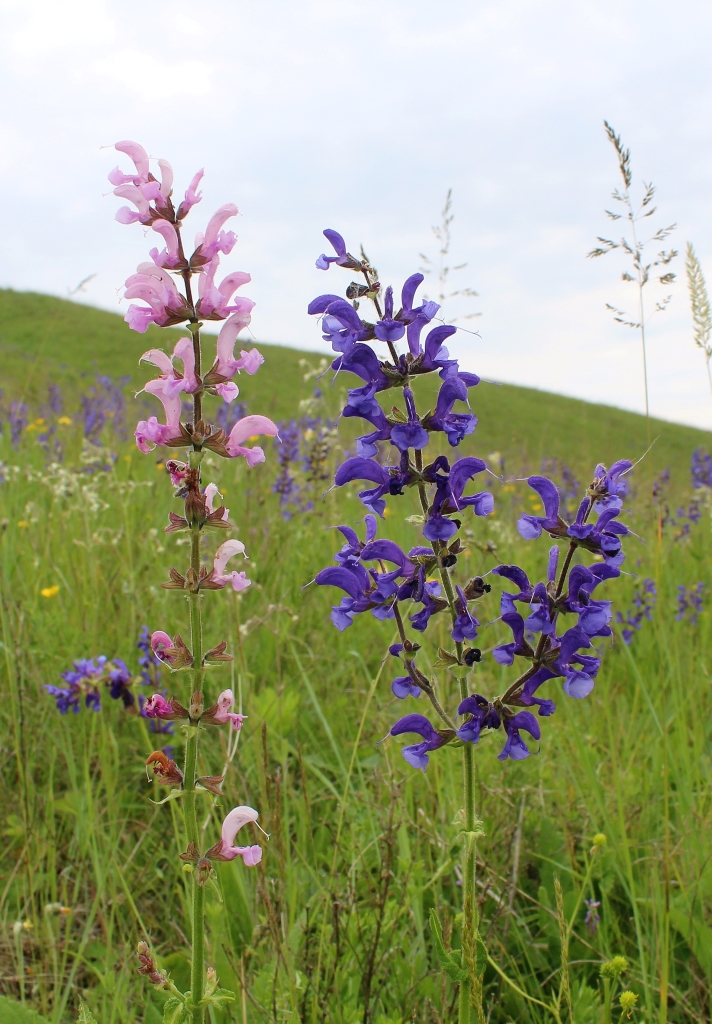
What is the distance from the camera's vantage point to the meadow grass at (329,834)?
1918mm

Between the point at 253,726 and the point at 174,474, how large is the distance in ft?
5.54

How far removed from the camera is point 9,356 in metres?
24.0

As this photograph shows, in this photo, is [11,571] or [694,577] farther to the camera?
[694,577]

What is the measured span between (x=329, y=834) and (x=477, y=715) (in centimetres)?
147

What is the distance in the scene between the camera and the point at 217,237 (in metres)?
1.43

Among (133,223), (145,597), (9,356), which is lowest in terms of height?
(145,597)

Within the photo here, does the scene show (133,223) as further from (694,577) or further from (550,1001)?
(694,577)

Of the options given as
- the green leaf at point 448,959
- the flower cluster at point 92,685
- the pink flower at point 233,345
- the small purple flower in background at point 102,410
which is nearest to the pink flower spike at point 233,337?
the pink flower at point 233,345

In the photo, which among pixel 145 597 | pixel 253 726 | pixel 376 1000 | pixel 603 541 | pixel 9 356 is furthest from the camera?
pixel 9 356

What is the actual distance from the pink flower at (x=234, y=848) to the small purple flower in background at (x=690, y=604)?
13.3ft

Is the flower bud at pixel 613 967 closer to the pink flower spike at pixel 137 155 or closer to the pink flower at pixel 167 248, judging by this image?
the pink flower at pixel 167 248

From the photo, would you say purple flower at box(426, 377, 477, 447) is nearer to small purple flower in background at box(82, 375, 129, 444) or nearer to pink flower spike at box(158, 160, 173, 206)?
pink flower spike at box(158, 160, 173, 206)

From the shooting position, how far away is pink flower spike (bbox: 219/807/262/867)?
141 cm

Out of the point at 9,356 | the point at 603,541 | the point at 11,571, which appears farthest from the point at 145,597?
the point at 9,356
